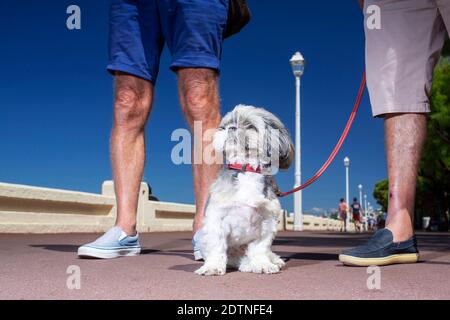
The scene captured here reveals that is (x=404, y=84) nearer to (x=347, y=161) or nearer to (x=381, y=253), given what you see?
(x=381, y=253)

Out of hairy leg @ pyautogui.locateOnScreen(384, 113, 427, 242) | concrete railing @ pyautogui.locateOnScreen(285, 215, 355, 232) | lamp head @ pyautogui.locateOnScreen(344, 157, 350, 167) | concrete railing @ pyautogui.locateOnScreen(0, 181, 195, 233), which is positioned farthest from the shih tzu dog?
lamp head @ pyautogui.locateOnScreen(344, 157, 350, 167)

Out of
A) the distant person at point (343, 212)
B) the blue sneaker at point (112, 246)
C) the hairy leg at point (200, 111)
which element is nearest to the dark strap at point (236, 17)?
the hairy leg at point (200, 111)

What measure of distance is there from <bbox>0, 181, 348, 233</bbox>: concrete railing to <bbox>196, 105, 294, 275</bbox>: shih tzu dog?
6.85m

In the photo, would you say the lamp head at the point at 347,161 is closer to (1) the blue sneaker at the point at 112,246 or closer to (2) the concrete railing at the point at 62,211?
(2) the concrete railing at the point at 62,211

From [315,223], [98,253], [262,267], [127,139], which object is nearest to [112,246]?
[98,253]

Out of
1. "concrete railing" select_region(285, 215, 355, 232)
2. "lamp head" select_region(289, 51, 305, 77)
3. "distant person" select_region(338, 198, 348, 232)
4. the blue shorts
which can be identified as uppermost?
"lamp head" select_region(289, 51, 305, 77)

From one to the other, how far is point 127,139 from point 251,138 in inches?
55.8

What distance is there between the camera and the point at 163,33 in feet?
14.7

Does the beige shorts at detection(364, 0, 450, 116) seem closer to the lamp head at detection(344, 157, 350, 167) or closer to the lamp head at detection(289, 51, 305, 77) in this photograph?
the lamp head at detection(289, 51, 305, 77)

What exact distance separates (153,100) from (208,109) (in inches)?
23.5

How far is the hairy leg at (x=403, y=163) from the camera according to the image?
12.5ft

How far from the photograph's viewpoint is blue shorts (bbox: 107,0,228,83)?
13.8ft

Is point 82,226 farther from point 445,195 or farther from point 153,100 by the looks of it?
point 445,195
